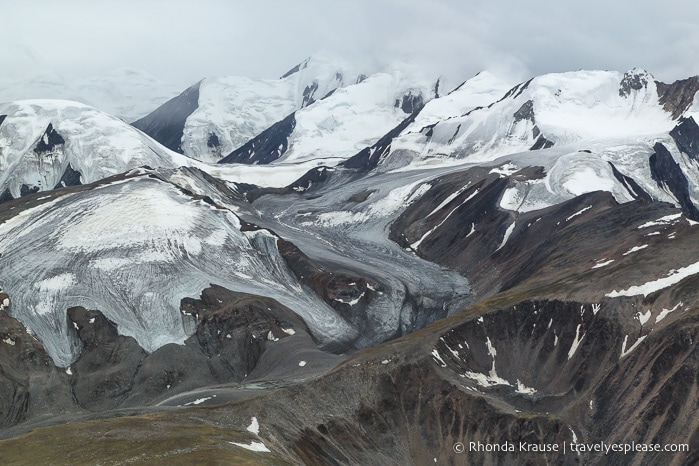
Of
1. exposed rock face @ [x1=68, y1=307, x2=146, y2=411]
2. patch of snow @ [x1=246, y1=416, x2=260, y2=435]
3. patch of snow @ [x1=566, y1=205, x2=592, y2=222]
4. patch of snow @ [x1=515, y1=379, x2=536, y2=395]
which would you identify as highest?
patch of snow @ [x1=246, y1=416, x2=260, y2=435]

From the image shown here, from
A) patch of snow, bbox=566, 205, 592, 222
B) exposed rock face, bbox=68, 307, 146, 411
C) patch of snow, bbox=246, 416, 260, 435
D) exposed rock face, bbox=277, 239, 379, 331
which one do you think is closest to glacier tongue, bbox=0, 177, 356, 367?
exposed rock face, bbox=68, 307, 146, 411

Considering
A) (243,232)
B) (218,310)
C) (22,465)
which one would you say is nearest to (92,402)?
(218,310)

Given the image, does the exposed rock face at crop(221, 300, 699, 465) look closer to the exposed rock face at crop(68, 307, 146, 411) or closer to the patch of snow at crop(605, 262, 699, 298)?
the patch of snow at crop(605, 262, 699, 298)

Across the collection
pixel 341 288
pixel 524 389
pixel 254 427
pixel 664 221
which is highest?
pixel 254 427

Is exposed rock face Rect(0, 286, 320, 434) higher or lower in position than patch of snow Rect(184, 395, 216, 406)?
lower

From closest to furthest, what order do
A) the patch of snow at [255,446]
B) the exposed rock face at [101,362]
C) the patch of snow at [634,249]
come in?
the patch of snow at [255,446] < the exposed rock face at [101,362] < the patch of snow at [634,249]

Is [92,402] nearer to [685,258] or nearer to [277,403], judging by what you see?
Result: [277,403]

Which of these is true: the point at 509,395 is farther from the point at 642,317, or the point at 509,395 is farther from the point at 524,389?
the point at 642,317

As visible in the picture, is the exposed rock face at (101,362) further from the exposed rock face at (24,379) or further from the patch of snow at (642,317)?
the patch of snow at (642,317)

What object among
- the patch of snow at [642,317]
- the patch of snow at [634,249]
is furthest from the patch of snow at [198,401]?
the patch of snow at [634,249]

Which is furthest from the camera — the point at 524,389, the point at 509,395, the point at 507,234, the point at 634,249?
the point at 507,234

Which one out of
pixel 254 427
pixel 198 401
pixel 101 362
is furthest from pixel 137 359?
pixel 254 427
